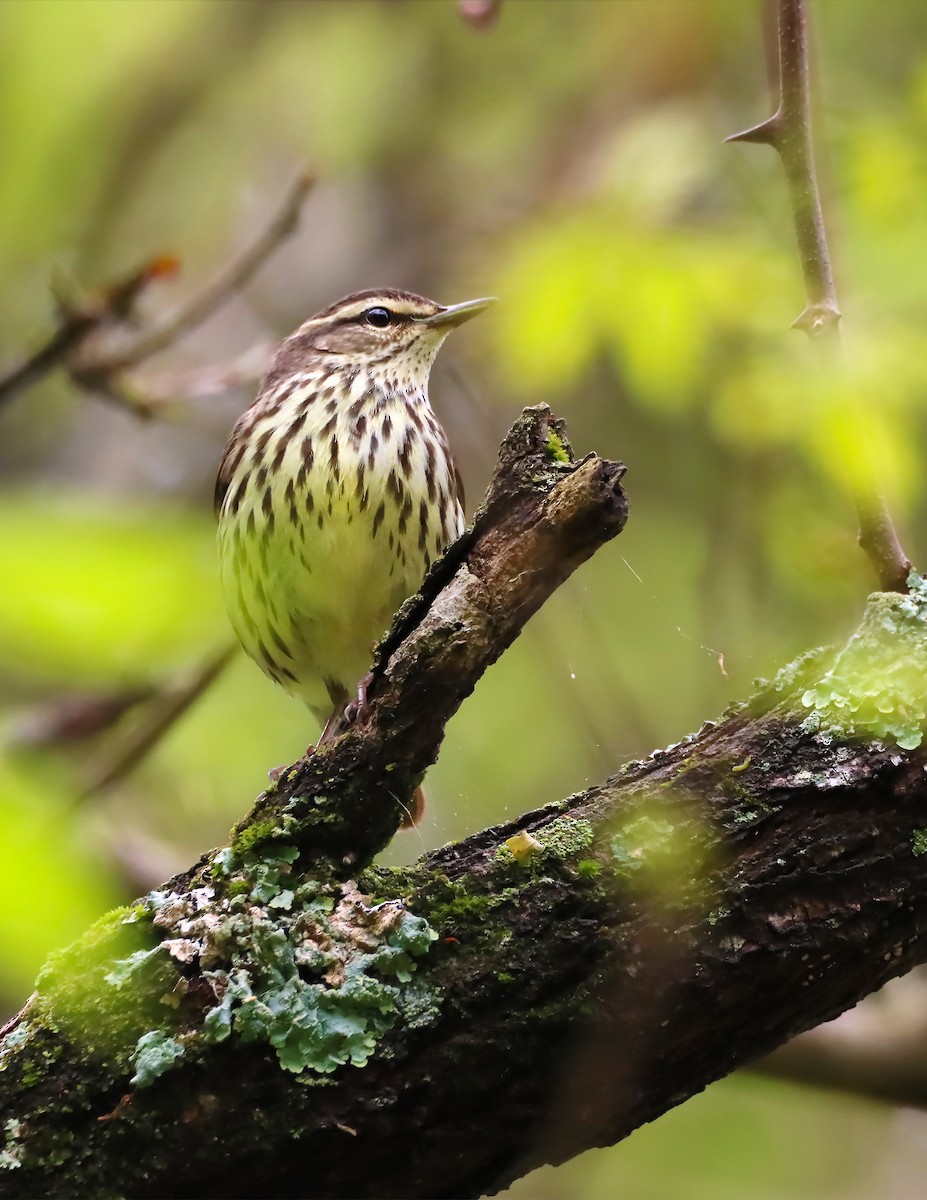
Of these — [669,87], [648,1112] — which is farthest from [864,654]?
[669,87]

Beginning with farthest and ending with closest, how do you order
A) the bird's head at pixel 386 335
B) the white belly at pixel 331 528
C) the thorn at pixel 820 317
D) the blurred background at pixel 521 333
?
the bird's head at pixel 386 335
the blurred background at pixel 521 333
the white belly at pixel 331 528
the thorn at pixel 820 317

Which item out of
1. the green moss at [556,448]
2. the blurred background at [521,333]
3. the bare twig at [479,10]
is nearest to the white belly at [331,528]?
the blurred background at [521,333]

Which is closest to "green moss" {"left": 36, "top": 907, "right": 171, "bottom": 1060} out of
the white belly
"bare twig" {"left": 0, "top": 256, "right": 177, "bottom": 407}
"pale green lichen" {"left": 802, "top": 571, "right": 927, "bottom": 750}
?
"pale green lichen" {"left": 802, "top": 571, "right": 927, "bottom": 750}

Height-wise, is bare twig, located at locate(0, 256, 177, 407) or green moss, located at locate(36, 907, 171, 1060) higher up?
bare twig, located at locate(0, 256, 177, 407)

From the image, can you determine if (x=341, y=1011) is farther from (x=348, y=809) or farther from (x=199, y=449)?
(x=199, y=449)

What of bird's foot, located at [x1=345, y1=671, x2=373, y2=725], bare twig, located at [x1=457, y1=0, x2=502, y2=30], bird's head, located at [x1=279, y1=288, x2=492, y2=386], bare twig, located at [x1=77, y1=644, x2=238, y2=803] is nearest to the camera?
bird's foot, located at [x1=345, y1=671, x2=373, y2=725]

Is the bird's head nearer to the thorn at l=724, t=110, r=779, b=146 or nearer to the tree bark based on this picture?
the thorn at l=724, t=110, r=779, b=146

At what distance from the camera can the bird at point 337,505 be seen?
445 centimetres

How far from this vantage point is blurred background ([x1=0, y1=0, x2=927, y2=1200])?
485 centimetres

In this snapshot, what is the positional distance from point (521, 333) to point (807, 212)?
2.26 m

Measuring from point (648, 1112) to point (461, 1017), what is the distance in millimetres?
399

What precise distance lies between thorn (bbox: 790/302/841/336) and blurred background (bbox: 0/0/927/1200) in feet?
1.30

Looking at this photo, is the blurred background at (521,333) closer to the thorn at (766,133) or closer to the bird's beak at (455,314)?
the bird's beak at (455,314)

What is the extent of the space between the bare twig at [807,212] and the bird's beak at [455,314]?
172cm
